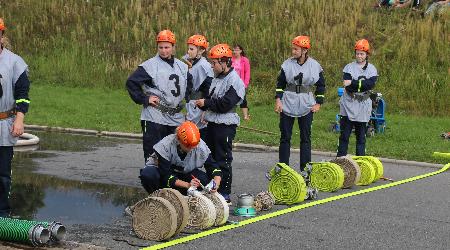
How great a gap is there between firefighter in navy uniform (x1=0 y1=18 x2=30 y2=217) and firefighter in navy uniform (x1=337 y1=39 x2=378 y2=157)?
6.31 meters

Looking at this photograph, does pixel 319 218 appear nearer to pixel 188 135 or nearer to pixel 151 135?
pixel 188 135

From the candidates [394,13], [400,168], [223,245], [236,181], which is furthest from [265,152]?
[394,13]

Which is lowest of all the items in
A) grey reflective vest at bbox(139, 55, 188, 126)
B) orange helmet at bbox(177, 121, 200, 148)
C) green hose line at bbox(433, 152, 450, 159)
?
green hose line at bbox(433, 152, 450, 159)

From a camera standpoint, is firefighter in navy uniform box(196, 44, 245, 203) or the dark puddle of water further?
firefighter in navy uniform box(196, 44, 245, 203)

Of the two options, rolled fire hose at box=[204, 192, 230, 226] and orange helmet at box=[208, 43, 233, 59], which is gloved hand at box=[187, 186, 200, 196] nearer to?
rolled fire hose at box=[204, 192, 230, 226]

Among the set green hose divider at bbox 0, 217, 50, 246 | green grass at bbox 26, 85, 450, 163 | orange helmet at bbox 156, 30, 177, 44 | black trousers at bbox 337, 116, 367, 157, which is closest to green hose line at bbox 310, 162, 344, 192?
black trousers at bbox 337, 116, 367, 157

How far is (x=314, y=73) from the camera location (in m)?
12.4

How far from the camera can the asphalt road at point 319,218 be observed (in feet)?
27.0

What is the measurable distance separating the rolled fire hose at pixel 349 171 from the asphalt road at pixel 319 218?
0.23 m

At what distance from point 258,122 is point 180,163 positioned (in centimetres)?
1132

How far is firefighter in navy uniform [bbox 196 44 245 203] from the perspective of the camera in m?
10.0

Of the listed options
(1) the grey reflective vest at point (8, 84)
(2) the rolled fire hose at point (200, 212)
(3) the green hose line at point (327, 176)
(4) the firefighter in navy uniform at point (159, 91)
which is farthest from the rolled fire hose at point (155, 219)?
(3) the green hose line at point (327, 176)

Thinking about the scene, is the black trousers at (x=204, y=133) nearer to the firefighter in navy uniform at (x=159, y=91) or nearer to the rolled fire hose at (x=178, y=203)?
the firefighter in navy uniform at (x=159, y=91)

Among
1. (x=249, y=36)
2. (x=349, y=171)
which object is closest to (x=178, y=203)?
(x=349, y=171)
